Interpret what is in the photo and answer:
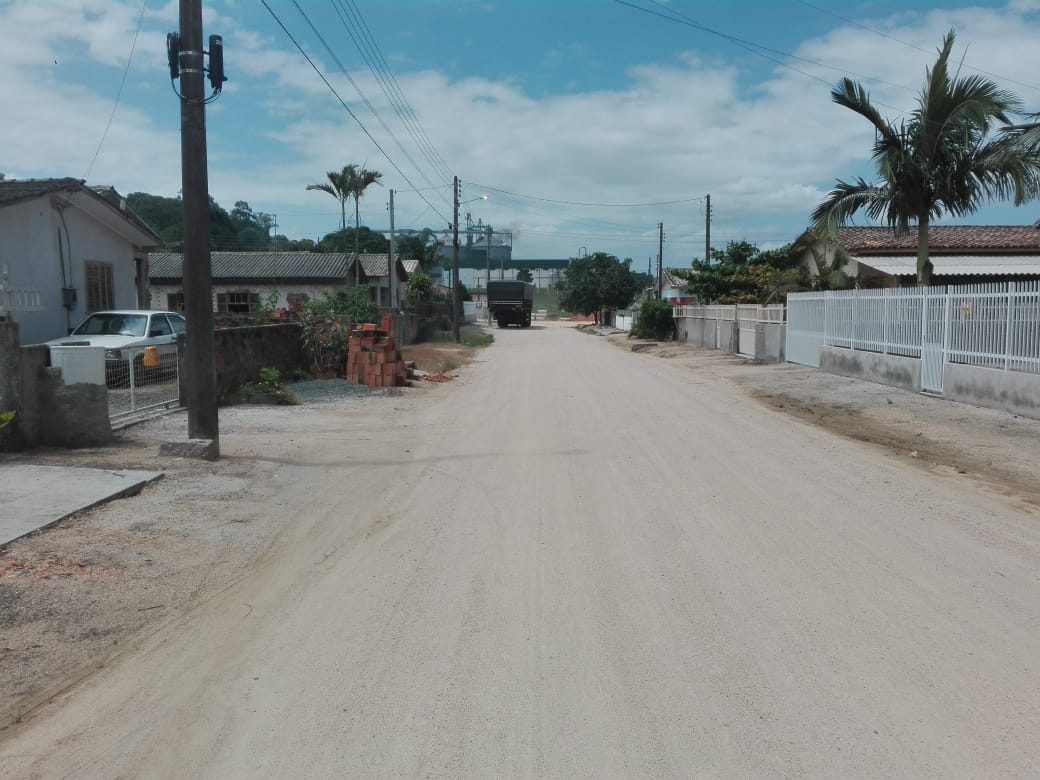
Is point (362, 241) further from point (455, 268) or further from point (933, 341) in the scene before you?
point (933, 341)

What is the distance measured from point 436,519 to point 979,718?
15.4 feet

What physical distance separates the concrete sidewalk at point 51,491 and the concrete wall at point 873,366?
14203 mm

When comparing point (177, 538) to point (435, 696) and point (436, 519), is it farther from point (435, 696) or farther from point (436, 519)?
point (435, 696)

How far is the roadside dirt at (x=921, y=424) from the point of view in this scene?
1023cm

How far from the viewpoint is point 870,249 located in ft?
117

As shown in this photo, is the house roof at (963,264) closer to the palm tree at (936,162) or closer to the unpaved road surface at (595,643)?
the palm tree at (936,162)

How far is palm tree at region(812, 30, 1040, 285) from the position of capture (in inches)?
707

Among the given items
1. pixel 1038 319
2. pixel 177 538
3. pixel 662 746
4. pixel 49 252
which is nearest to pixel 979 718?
pixel 662 746

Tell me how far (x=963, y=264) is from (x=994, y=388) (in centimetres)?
2221

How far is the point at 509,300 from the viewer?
2810 inches

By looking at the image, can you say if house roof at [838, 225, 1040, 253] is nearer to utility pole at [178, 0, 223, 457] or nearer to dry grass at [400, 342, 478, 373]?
dry grass at [400, 342, 478, 373]

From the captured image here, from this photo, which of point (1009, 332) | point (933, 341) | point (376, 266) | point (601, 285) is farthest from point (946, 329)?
point (601, 285)

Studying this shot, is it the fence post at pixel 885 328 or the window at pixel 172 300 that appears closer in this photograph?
the fence post at pixel 885 328

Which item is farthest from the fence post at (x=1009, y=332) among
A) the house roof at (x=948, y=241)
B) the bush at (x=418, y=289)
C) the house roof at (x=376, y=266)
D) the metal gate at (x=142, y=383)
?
the bush at (x=418, y=289)
